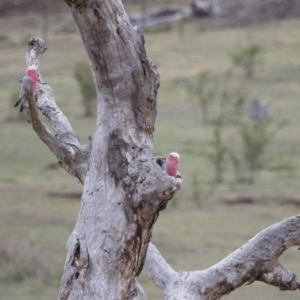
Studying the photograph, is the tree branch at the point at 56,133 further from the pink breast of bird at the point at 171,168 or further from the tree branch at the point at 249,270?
the tree branch at the point at 249,270

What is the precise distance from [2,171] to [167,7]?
25.8 meters

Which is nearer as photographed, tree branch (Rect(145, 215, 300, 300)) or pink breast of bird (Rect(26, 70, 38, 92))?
pink breast of bird (Rect(26, 70, 38, 92))

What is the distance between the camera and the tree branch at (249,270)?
10.0 ft

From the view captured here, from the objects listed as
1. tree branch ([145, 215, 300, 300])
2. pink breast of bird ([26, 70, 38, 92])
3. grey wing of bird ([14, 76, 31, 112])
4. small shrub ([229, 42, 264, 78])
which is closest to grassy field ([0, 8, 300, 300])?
small shrub ([229, 42, 264, 78])

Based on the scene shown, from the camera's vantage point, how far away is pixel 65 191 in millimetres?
13547

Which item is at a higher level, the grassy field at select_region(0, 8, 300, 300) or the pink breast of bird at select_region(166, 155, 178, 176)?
the grassy field at select_region(0, 8, 300, 300)

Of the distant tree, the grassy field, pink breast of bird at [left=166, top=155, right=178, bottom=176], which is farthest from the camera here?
the distant tree

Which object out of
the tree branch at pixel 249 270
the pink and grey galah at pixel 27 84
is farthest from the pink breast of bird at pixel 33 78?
the tree branch at pixel 249 270

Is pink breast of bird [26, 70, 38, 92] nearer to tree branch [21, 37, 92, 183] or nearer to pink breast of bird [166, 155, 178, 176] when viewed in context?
tree branch [21, 37, 92, 183]

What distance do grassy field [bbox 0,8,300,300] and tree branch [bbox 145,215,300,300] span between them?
4.06ft

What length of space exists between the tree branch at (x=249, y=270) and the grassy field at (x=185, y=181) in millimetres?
1239

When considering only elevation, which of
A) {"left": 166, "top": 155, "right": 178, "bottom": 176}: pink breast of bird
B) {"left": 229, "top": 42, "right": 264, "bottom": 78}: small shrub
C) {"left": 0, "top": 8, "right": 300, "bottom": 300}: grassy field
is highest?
{"left": 229, "top": 42, "right": 264, "bottom": 78}: small shrub

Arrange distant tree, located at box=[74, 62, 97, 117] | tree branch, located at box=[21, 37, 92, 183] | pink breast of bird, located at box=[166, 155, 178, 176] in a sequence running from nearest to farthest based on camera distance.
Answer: pink breast of bird, located at box=[166, 155, 178, 176] < tree branch, located at box=[21, 37, 92, 183] < distant tree, located at box=[74, 62, 97, 117]

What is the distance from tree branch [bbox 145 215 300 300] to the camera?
305cm
